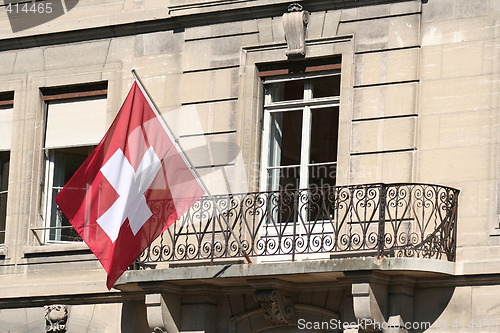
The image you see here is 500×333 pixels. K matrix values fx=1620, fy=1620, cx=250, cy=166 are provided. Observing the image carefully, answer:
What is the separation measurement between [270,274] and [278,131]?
2.28m

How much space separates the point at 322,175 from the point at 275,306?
5.71 feet

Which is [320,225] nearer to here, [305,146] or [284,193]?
[284,193]

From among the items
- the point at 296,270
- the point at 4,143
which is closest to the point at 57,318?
the point at 4,143

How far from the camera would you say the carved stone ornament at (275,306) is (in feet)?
62.4

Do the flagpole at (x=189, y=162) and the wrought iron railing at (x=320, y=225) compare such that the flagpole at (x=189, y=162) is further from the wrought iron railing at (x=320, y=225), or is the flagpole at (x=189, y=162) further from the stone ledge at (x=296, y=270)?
the stone ledge at (x=296, y=270)

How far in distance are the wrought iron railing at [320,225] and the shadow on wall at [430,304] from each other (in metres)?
0.41

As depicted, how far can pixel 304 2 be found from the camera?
1989 centimetres

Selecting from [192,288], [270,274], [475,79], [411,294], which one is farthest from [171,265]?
[475,79]

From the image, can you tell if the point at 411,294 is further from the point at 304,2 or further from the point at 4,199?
the point at 4,199

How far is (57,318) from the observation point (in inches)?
826

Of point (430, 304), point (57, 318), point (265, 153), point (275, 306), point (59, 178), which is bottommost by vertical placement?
point (57, 318)

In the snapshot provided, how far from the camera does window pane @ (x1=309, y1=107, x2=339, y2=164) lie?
19.7 m

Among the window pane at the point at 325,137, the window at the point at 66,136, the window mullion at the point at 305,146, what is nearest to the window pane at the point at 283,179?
the window mullion at the point at 305,146

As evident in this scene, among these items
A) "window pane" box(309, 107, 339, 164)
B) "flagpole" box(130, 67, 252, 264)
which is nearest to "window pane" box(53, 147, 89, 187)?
"flagpole" box(130, 67, 252, 264)
